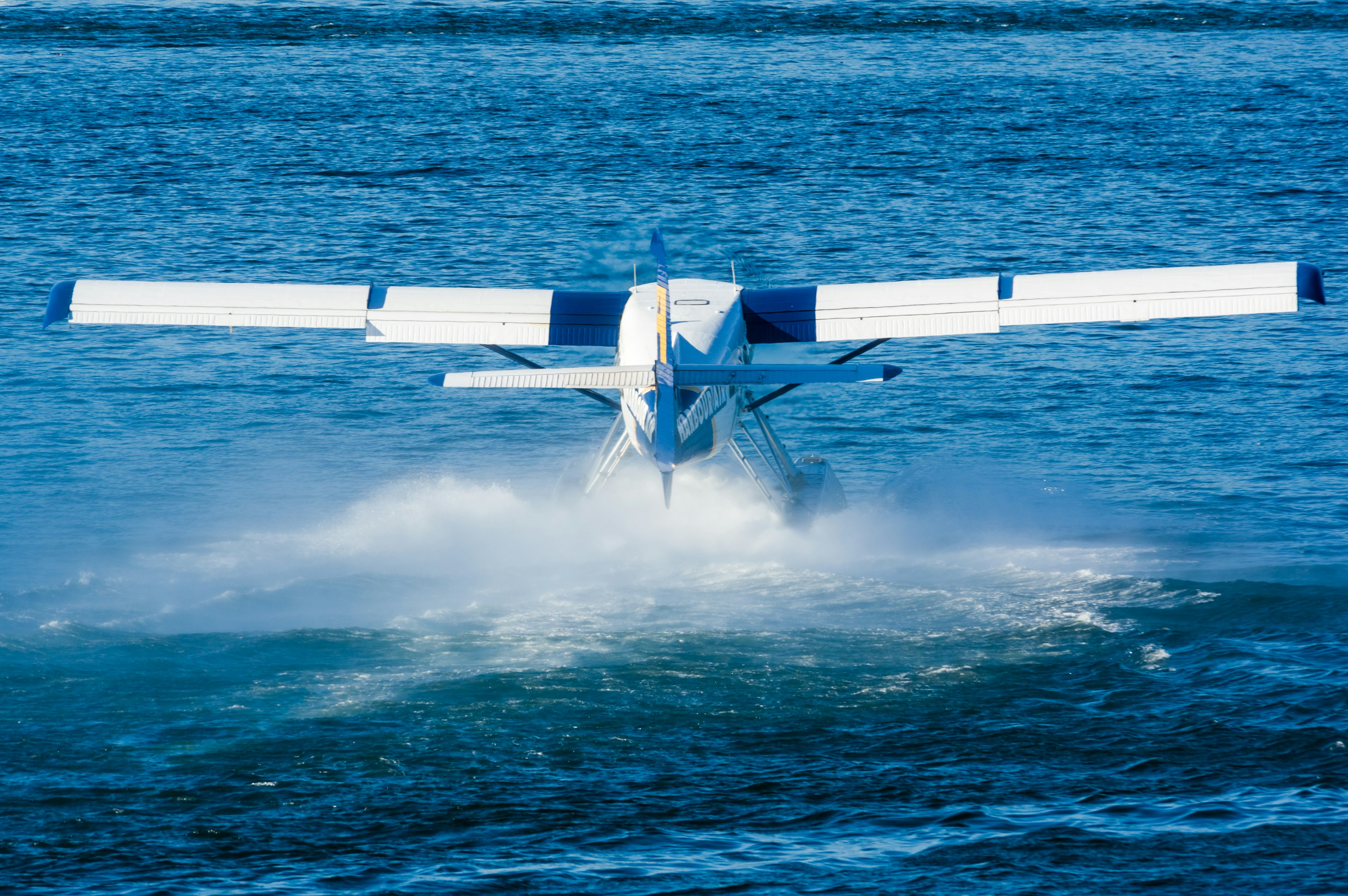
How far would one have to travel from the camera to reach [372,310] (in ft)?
68.5

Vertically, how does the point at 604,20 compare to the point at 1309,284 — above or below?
above

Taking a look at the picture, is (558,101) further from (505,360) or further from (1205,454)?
(1205,454)

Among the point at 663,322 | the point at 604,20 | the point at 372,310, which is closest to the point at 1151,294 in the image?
the point at 663,322

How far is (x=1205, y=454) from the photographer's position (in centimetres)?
2417

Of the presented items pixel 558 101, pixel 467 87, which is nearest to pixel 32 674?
pixel 558 101

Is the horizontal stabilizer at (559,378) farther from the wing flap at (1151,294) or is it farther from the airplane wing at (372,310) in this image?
the wing flap at (1151,294)

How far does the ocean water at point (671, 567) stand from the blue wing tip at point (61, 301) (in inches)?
122

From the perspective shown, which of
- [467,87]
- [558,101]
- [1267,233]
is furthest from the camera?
[467,87]

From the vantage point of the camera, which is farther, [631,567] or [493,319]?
[493,319]

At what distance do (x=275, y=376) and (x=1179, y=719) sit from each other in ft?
66.8

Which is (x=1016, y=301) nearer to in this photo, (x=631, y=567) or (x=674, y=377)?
(x=674, y=377)

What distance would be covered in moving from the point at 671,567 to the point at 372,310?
19.8 feet

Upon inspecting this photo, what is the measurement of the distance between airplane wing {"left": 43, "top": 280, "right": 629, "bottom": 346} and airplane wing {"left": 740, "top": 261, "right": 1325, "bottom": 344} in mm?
2563

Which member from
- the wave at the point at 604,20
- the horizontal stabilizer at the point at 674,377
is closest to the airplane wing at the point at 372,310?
the horizontal stabilizer at the point at 674,377
